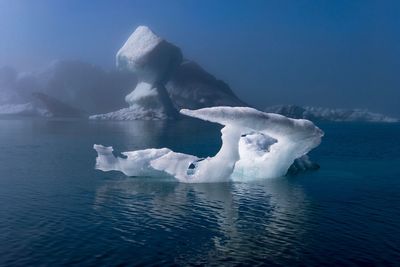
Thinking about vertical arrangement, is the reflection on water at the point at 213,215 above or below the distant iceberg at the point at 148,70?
below

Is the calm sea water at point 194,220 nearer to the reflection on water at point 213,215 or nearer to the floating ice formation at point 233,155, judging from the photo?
the reflection on water at point 213,215

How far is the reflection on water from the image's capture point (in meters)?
22.3

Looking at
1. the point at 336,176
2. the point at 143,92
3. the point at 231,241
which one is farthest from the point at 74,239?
the point at 143,92

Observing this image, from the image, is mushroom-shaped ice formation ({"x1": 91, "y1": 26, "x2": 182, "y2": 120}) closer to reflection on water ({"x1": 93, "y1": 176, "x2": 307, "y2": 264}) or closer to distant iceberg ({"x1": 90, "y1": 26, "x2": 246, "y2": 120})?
distant iceberg ({"x1": 90, "y1": 26, "x2": 246, "y2": 120})

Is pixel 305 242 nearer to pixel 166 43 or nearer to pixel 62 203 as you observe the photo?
pixel 62 203

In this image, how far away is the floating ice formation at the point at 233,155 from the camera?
111 ft

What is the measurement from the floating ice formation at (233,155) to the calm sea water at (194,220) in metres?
1.31

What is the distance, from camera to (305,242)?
2297 centimetres

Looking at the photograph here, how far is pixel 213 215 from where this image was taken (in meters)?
28.0

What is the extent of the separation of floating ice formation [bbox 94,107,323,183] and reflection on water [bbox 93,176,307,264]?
124 centimetres

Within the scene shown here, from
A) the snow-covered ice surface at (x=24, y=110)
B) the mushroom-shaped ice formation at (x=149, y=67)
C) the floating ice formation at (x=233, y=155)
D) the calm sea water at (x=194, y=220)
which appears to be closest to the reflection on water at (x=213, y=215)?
the calm sea water at (x=194, y=220)

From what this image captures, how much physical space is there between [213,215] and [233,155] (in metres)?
9.59

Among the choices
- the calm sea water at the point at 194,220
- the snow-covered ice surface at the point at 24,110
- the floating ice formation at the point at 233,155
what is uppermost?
the snow-covered ice surface at the point at 24,110

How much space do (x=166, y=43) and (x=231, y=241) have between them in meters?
123
